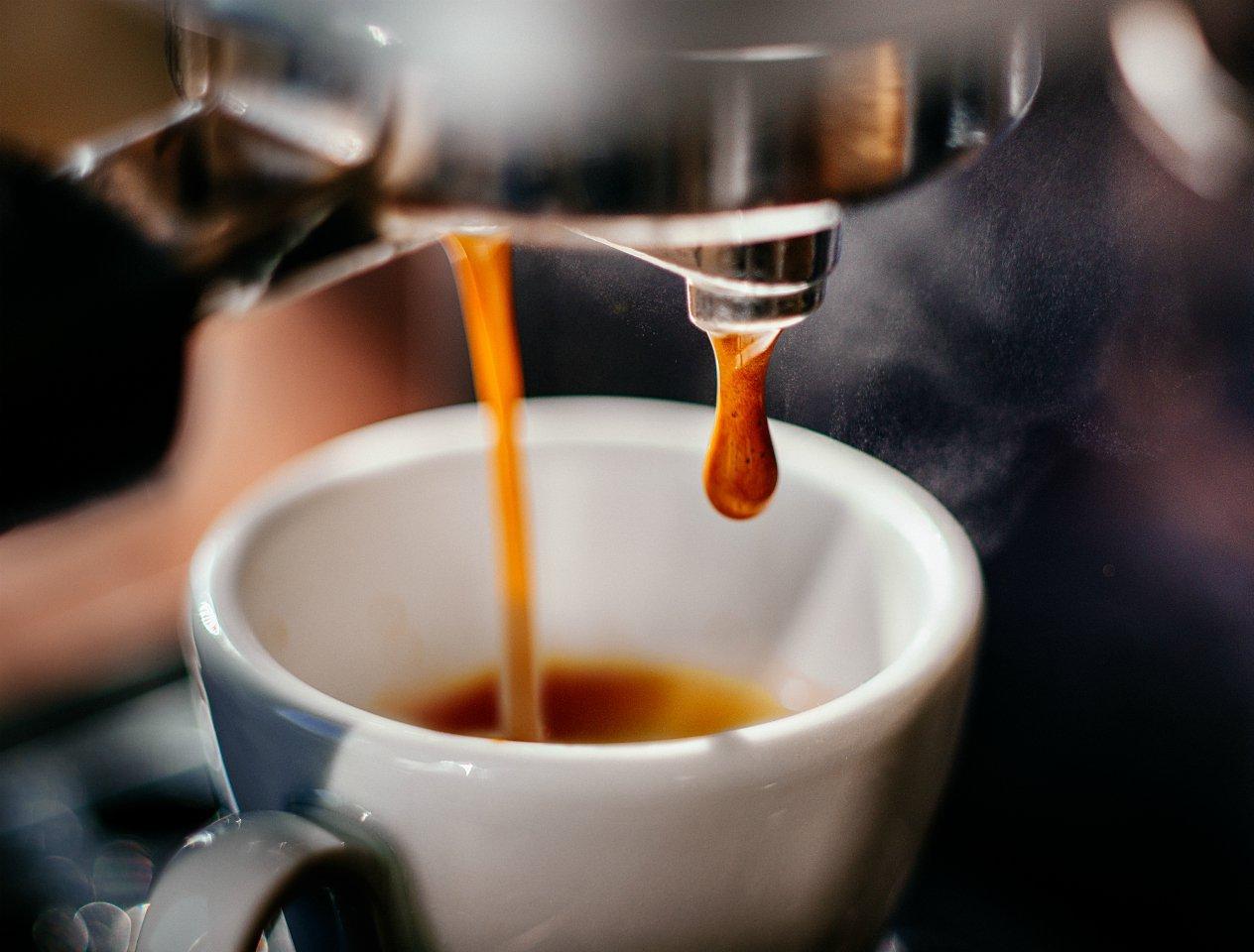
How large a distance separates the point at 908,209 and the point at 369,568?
6.3 inches

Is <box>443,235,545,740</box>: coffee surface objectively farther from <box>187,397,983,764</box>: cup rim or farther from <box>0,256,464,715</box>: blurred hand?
<box>0,256,464,715</box>: blurred hand

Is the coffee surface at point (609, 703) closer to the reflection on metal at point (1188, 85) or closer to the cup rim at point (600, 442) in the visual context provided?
the cup rim at point (600, 442)

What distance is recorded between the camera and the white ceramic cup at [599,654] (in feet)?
0.74

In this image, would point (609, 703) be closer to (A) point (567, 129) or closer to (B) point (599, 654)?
(B) point (599, 654)

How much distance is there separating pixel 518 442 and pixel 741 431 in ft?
0.39

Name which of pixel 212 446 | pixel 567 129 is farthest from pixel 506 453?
pixel 212 446

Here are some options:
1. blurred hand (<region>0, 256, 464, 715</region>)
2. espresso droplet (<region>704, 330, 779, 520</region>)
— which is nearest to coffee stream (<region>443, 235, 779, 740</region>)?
espresso droplet (<region>704, 330, 779, 520</region>)

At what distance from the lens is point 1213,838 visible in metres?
0.31

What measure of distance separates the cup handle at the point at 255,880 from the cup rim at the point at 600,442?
0.02 m

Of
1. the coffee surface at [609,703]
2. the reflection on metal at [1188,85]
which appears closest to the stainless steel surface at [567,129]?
the reflection on metal at [1188,85]

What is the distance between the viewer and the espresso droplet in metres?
0.22

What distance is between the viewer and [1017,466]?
1.03 ft

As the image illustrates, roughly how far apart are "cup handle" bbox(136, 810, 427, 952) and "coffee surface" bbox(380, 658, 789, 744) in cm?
11

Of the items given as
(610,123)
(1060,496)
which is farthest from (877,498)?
(610,123)
